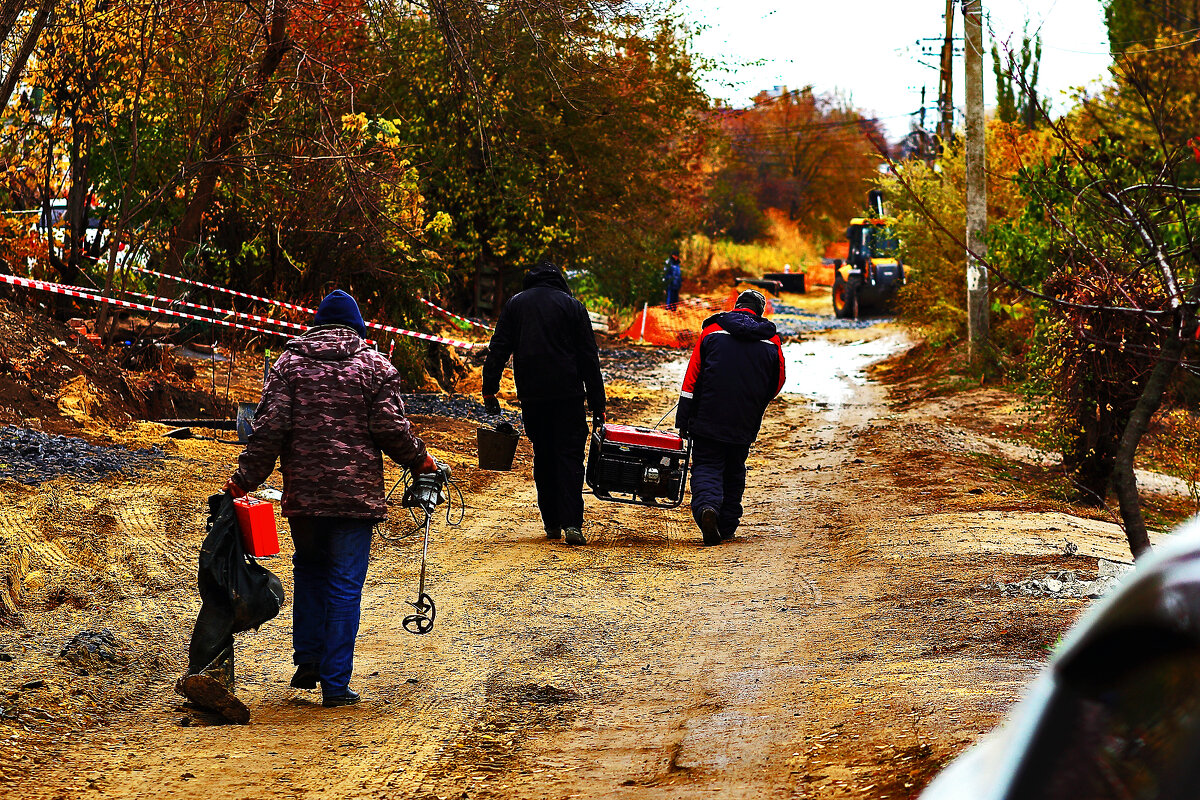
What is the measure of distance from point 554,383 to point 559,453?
1.78ft

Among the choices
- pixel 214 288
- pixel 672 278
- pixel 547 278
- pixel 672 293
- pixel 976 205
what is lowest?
pixel 547 278

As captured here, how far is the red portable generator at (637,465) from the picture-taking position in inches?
388


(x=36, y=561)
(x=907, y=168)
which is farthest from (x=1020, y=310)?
(x=36, y=561)

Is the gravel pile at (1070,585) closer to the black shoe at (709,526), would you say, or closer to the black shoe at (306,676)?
the black shoe at (709,526)

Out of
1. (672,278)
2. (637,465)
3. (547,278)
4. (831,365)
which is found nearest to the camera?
(547,278)

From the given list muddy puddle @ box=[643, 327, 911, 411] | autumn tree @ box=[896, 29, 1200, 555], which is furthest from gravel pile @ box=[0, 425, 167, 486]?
muddy puddle @ box=[643, 327, 911, 411]

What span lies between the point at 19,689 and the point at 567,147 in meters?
24.2

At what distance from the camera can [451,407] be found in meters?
16.6

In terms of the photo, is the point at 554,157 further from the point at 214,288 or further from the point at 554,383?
the point at 554,383

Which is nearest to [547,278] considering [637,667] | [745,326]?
[745,326]

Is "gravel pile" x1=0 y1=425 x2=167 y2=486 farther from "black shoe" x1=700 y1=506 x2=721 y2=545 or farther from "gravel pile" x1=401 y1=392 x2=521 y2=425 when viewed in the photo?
"gravel pile" x1=401 y1=392 x2=521 y2=425

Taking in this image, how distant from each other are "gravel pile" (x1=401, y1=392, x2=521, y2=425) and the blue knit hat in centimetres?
942

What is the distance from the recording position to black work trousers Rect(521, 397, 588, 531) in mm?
9531

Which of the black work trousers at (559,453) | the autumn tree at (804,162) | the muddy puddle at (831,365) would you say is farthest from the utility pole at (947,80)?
the autumn tree at (804,162)
